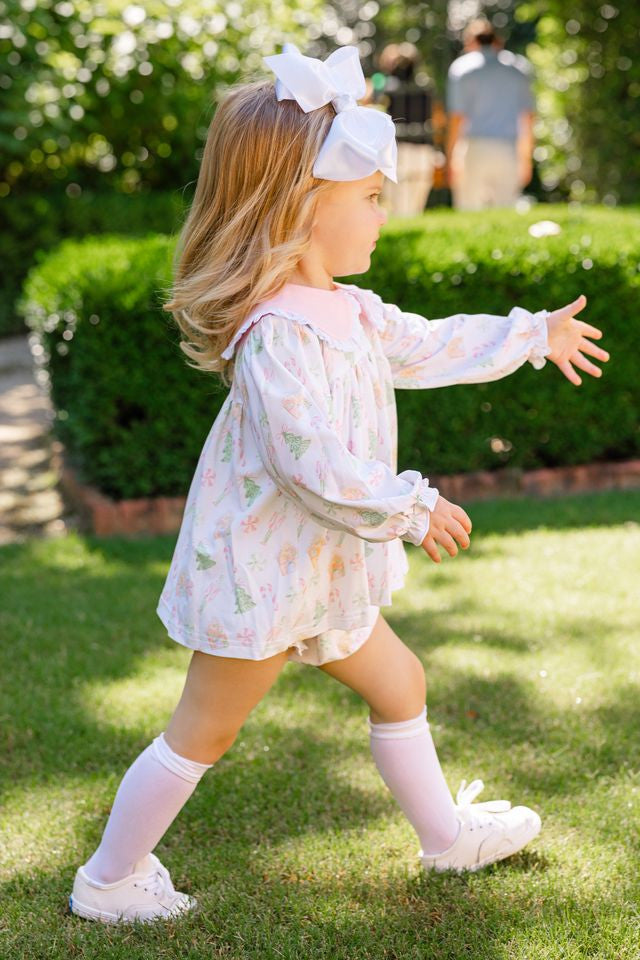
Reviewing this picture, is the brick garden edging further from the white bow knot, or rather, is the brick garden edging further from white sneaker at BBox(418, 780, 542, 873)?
white sneaker at BBox(418, 780, 542, 873)

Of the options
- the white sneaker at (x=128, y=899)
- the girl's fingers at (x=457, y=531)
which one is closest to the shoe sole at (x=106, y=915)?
the white sneaker at (x=128, y=899)

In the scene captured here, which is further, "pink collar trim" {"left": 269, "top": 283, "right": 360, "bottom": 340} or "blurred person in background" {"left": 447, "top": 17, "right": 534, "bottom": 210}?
"blurred person in background" {"left": 447, "top": 17, "right": 534, "bottom": 210}

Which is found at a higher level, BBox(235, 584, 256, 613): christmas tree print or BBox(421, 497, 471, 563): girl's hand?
BBox(421, 497, 471, 563): girl's hand

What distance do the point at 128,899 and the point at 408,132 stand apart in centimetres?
1273

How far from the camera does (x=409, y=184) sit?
12.2m

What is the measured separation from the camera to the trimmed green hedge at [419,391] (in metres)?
5.06

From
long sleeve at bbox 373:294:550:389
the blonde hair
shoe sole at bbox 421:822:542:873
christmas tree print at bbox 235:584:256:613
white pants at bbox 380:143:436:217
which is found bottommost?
white pants at bbox 380:143:436:217

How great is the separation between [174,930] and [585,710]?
4.60 ft

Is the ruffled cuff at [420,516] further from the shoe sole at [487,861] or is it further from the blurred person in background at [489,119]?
the blurred person in background at [489,119]

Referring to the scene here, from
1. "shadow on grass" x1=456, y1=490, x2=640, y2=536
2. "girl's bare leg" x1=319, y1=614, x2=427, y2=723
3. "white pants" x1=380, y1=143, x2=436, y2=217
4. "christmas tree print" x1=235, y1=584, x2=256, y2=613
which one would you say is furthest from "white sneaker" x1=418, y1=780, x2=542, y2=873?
"white pants" x1=380, y1=143, x2=436, y2=217

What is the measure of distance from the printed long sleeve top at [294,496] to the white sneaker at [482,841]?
0.56 m

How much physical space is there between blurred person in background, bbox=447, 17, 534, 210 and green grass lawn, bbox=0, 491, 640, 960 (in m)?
5.77

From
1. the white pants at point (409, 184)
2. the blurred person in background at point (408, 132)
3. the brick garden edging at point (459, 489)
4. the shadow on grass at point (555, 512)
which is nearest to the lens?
the shadow on grass at point (555, 512)

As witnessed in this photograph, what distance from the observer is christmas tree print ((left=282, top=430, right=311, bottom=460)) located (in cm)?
204
